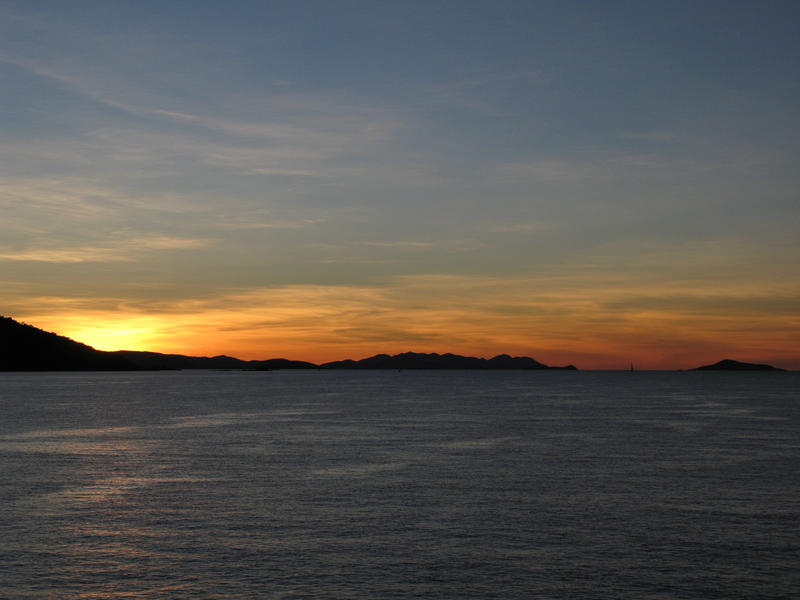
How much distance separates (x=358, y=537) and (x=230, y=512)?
21.0 ft

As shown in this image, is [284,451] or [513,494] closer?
[513,494]

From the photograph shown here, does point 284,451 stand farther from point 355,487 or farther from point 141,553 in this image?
point 141,553

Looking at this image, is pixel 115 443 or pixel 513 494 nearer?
pixel 513 494

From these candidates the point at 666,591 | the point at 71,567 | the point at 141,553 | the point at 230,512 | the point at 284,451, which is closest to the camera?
the point at 666,591

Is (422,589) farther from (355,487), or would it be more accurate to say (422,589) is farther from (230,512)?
(355,487)

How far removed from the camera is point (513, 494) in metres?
32.9

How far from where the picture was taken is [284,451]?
5012 cm

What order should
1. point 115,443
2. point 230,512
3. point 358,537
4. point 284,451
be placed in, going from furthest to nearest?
point 115,443, point 284,451, point 230,512, point 358,537

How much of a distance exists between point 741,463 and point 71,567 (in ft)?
119

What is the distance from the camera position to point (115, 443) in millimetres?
56656

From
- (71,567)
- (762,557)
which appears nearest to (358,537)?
(71,567)

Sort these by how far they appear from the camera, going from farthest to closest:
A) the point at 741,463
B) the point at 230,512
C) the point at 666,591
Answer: the point at 741,463 < the point at 230,512 < the point at 666,591

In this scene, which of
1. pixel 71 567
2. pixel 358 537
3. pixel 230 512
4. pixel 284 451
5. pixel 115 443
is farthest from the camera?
pixel 115 443

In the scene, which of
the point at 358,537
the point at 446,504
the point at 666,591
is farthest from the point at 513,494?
the point at 666,591
